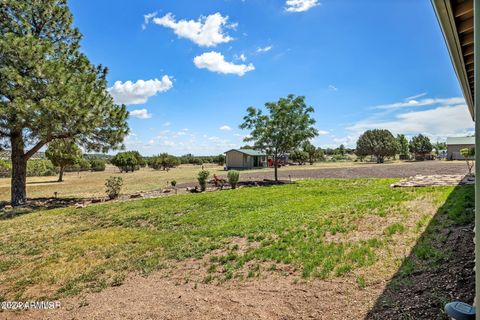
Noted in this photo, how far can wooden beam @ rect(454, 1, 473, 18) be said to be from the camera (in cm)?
246

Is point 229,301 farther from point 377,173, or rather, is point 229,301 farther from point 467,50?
point 377,173

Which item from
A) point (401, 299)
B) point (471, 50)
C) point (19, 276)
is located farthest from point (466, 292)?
point (19, 276)

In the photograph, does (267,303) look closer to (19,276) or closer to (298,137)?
(19,276)

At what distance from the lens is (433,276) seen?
342 centimetres

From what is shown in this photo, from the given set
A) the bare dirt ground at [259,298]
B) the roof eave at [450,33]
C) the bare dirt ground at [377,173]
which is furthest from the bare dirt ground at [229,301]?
the bare dirt ground at [377,173]

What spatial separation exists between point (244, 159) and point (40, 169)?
32.5 m

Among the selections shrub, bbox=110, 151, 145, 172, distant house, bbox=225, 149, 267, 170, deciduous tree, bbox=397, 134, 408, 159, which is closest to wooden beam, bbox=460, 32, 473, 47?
distant house, bbox=225, 149, 267, 170

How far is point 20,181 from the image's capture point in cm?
1310

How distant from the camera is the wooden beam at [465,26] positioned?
2.73 meters

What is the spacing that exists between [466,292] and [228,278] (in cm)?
305

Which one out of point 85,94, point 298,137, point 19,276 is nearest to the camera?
point 19,276

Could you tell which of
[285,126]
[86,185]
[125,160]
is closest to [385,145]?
[285,126]

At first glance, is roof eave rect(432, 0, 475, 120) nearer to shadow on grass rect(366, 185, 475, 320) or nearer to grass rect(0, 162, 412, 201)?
shadow on grass rect(366, 185, 475, 320)

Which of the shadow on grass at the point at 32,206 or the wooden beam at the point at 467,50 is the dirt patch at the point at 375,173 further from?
the wooden beam at the point at 467,50
